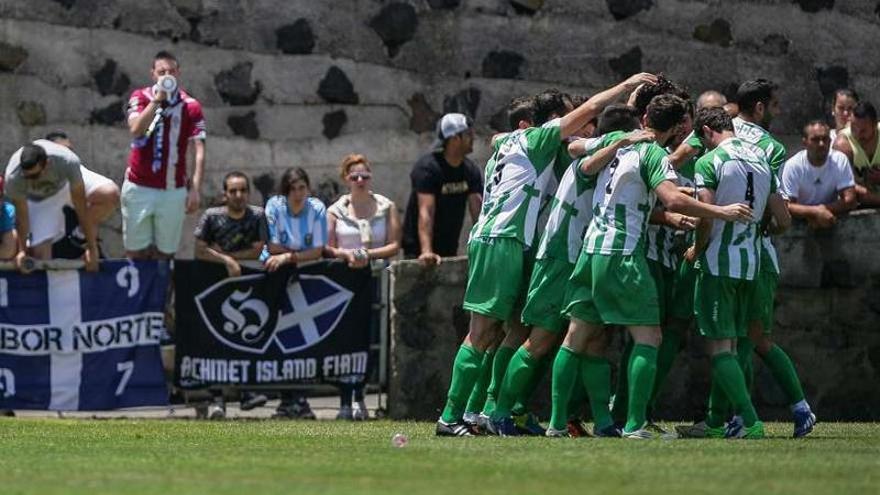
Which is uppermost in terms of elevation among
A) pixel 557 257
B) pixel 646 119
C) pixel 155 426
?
pixel 646 119

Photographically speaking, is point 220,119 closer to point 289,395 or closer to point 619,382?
A: point 289,395

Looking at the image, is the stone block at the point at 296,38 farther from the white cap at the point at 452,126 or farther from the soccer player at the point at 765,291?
the soccer player at the point at 765,291

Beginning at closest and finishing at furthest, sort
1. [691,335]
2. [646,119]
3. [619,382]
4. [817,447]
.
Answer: [817,447] < [646,119] < [619,382] < [691,335]

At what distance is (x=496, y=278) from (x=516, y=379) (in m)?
0.63

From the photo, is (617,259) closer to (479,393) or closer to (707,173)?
(707,173)

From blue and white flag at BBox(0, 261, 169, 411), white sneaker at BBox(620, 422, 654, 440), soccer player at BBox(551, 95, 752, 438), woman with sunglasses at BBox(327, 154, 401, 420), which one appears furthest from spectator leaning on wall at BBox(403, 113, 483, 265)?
white sneaker at BBox(620, 422, 654, 440)

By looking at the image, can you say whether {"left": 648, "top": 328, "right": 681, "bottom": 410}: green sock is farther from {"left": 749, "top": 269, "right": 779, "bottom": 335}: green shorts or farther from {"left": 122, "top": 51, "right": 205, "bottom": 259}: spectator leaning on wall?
{"left": 122, "top": 51, "right": 205, "bottom": 259}: spectator leaning on wall

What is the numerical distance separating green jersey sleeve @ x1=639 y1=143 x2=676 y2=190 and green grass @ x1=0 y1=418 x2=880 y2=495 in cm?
154

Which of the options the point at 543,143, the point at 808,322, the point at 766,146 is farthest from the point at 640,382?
the point at 808,322

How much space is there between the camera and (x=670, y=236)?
1286 centimetres

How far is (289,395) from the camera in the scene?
610 inches

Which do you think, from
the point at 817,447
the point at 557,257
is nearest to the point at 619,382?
the point at 557,257

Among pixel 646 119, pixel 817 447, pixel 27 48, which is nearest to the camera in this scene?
pixel 817 447

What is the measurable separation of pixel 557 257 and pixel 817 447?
2.07m
